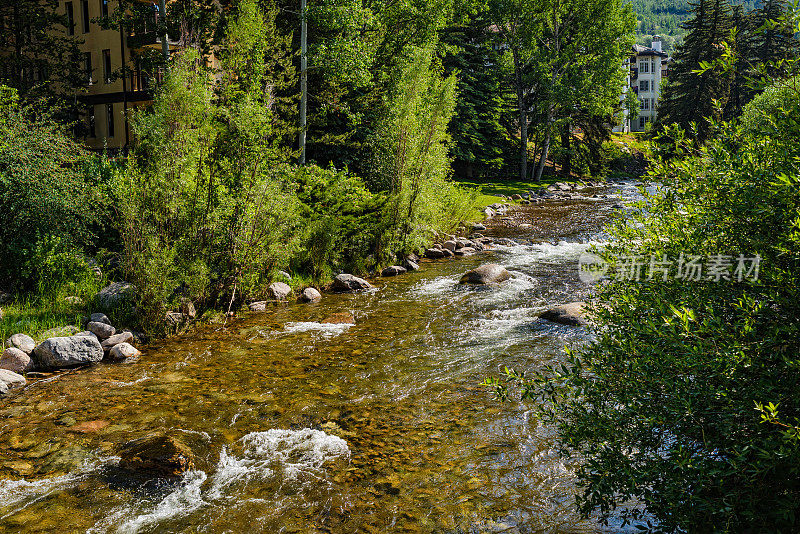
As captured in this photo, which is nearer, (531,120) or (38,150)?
(38,150)

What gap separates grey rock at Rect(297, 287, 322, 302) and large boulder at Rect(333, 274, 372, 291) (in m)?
0.95

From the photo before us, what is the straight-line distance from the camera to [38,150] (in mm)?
11531

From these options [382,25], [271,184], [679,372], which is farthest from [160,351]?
[382,25]

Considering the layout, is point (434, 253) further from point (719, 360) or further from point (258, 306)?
point (719, 360)

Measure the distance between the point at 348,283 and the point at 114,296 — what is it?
5968 millimetres

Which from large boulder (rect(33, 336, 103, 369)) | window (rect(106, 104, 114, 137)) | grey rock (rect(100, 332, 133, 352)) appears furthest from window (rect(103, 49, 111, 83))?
large boulder (rect(33, 336, 103, 369))

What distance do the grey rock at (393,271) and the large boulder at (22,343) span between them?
9.78m

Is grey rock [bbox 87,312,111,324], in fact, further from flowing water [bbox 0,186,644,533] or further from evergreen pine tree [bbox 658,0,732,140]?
evergreen pine tree [bbox 658,0,732,140]

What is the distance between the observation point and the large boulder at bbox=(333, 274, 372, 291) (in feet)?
49.2

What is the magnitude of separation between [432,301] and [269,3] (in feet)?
42.7

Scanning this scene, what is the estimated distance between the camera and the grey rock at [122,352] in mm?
9641

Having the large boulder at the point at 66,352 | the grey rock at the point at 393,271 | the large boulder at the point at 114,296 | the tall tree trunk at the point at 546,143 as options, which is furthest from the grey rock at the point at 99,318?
the tall tree trunk at the point at 546,143

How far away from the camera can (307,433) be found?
277 inches

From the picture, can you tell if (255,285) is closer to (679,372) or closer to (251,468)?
(251,468)
